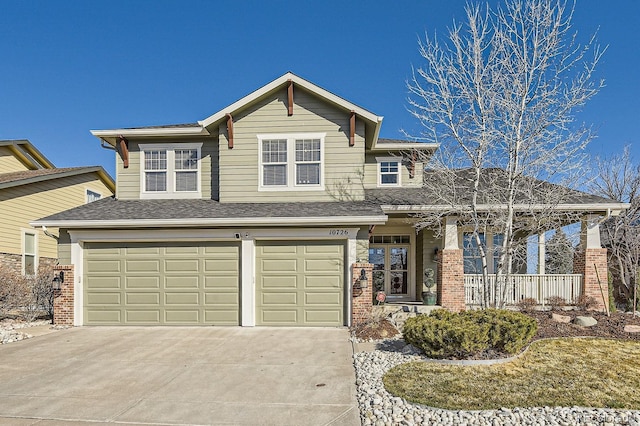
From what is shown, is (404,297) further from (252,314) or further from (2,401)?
(2,401)

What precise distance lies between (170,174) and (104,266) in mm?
3486

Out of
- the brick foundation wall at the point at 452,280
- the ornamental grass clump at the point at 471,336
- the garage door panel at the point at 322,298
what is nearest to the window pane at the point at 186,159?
the garage door panel at the point at 322,298

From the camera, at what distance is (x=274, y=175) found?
12.3 meters

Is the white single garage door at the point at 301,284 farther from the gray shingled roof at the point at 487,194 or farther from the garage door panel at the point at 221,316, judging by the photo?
the gray shingled roof at the point at 487,194

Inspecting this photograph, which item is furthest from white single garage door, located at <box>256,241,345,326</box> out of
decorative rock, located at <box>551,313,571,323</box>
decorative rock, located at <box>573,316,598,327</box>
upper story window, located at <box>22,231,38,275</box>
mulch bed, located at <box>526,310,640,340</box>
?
upper story window, located at <box>22,231,38,275</box>

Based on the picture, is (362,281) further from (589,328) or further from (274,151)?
(589,328)

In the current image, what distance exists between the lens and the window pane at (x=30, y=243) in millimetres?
16188

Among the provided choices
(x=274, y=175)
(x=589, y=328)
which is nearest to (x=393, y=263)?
(x=274, y=175)

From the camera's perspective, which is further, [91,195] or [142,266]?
[91,195]

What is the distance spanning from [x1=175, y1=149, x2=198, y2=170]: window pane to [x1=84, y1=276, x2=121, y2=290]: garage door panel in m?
3.99

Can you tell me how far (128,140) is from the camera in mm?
13125

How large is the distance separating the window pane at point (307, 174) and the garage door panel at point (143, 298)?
527cm

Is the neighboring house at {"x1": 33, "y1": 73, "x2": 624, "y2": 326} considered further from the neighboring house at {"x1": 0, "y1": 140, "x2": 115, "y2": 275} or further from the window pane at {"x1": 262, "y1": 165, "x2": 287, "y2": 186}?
the neighboring house at {"x1": 0, "y1": 140, "x2": 115, "y2": 275}

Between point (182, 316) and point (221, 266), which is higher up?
point (221, 266)
